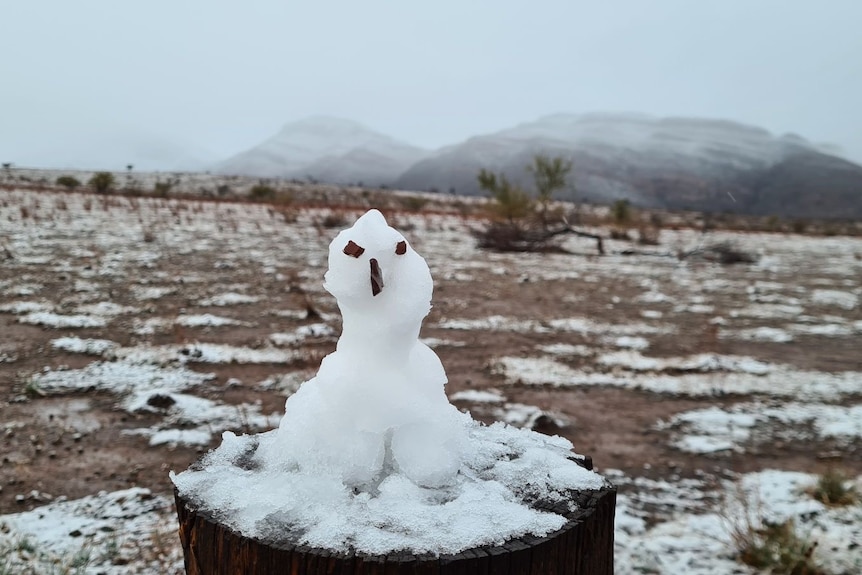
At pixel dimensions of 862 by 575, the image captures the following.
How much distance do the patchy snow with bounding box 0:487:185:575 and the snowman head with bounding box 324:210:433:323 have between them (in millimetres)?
1707

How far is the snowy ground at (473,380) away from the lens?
2695 millimetres

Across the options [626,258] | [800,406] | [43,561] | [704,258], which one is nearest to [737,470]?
[800,406]

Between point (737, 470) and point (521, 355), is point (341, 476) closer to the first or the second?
point (737, 470)

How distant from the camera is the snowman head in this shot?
1.27 metres

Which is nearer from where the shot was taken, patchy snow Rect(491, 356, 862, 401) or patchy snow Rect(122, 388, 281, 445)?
patchy snow Rect(122, 388, 281, 445)

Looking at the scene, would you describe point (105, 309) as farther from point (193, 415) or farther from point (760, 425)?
point (760, 425)

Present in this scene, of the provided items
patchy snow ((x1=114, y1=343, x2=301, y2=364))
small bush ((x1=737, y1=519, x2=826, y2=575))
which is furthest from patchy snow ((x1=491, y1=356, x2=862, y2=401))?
small bush ((x1=737, y1=519, x2=826, y2=575))

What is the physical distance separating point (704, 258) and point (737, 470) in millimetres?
11500

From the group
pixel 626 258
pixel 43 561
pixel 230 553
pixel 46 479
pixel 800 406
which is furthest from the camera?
pixel 626 258

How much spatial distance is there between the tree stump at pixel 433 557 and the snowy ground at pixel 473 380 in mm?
1312

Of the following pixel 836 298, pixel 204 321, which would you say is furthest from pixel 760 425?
pixel 836 298

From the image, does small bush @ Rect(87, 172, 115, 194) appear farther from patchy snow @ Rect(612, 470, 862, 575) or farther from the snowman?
the snowman

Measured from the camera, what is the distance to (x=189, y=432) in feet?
11.5

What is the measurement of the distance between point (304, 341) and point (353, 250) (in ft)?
14.4
